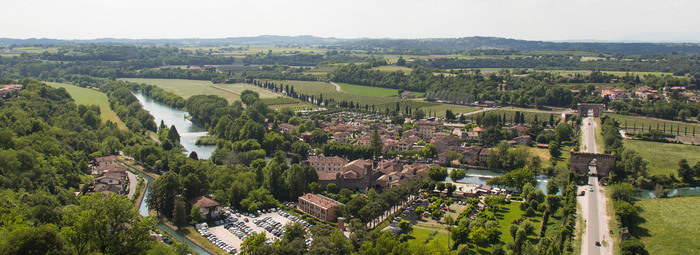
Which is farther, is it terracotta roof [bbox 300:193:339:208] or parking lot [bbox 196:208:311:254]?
terracotta roof [bbox 300:193:339:208]

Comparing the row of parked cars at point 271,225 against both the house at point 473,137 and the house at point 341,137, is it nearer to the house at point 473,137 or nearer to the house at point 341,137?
the house at point 341,137

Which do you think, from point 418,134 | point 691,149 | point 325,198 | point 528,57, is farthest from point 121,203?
point 528,57

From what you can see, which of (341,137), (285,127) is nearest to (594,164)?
(341,137)

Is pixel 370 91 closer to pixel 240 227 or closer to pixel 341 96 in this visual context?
pixel 341 96

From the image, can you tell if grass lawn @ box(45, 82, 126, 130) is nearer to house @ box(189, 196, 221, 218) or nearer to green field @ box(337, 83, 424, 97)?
house @ box(189, 196, 221, 218)

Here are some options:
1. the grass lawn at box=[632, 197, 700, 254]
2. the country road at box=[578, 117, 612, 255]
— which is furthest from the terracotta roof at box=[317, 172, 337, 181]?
the grass lawn at box=[632, 197, 700, 254]

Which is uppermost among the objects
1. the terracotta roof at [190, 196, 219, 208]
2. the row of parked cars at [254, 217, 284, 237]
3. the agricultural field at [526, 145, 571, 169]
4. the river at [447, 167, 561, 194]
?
the terracotta roof at [190, 196, 219, 208]

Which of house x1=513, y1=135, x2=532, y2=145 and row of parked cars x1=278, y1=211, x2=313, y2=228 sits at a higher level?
house x1=513, y1=135, x2=532, y2=145

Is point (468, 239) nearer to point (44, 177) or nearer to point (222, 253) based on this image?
point (222, 253)
